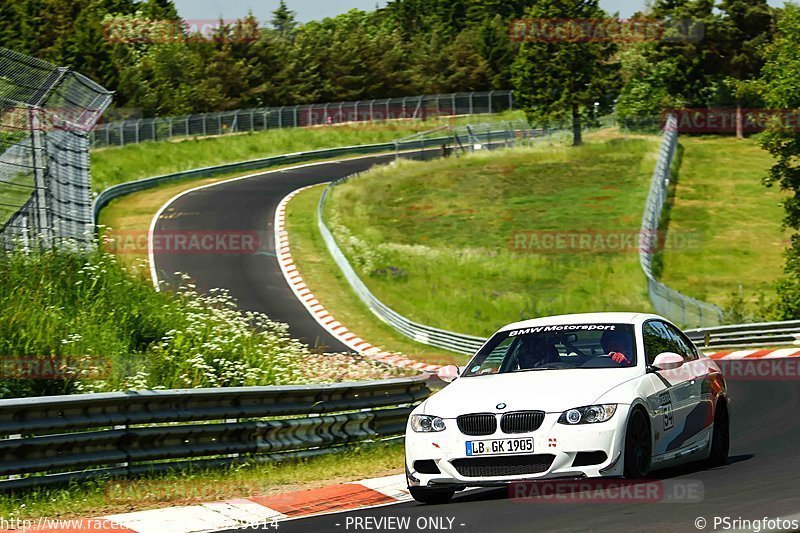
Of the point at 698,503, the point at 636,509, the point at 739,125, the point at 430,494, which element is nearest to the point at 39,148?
the point at 430,494

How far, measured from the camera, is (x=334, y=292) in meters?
40.5

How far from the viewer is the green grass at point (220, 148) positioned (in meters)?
58.8

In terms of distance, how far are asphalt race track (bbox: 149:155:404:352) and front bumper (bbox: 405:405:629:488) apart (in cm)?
1806

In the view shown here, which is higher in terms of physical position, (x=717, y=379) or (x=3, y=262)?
(x=3, y=262)

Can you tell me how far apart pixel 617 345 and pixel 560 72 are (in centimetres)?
7566

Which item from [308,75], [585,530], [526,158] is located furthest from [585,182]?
[585,530]

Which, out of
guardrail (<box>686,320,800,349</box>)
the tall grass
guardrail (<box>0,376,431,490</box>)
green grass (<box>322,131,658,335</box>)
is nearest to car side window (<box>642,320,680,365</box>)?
guardrail (<box>0,376,431,490</box>)

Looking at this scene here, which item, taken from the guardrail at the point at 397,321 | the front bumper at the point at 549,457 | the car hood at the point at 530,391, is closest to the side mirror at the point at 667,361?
the car hood at the point at 530,391

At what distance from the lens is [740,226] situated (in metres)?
58.2

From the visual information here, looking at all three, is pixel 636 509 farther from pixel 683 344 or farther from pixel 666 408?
pixel 683 344

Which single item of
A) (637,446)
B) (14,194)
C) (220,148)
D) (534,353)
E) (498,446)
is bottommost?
(637,446)

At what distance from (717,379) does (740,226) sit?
48363 mm

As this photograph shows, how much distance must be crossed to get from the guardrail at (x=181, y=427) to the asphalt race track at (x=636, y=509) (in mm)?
2216

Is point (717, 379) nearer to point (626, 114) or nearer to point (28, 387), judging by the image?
point (28, 387)
